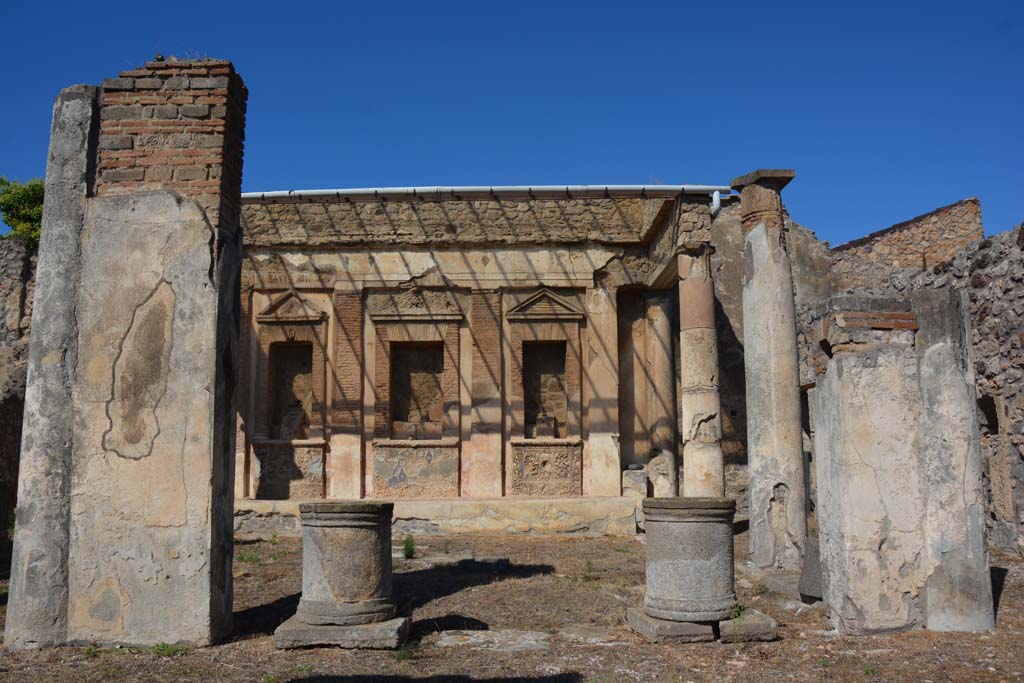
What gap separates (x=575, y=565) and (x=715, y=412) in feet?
10.5

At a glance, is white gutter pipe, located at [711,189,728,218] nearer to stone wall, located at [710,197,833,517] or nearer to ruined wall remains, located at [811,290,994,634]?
stone wall, located at [710,197,833,517]

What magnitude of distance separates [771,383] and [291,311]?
29.7ft

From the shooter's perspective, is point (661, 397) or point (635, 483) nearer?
point (635, 483)

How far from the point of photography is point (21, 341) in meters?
10.9

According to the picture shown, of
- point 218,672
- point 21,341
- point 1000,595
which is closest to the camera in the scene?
point 218,672

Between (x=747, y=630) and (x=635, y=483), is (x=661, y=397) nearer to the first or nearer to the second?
(x=635, y=483)

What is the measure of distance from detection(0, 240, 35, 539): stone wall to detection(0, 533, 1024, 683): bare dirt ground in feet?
11.5

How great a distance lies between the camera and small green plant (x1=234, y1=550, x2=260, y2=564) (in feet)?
33.3

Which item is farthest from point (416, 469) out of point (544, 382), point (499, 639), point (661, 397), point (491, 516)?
point (499, 639)

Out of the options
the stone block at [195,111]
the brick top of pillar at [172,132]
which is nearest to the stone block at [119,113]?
the brick top of pillar at [172,132]

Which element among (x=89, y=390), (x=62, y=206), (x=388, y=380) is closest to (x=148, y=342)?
(x=89, y=390)

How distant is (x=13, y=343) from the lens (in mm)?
10820

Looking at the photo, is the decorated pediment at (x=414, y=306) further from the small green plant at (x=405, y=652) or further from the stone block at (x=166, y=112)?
the small green plant at (x=405, y=652)

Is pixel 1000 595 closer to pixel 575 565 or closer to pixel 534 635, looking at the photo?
pixel 534 635
